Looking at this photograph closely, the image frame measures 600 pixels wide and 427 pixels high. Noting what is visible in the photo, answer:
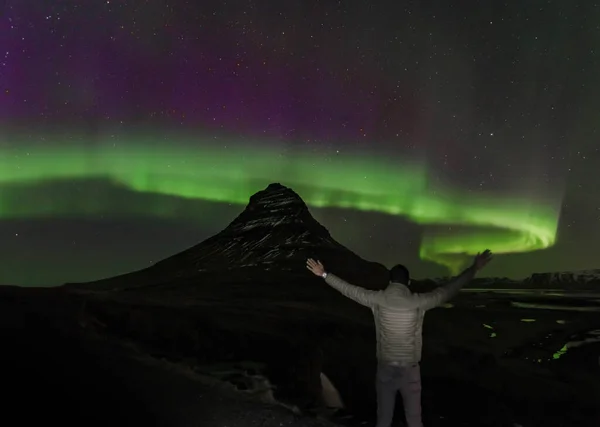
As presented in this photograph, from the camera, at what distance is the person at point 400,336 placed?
219 inches

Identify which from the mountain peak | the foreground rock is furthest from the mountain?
the foreground rock

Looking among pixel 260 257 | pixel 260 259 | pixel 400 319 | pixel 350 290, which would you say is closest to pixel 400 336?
pixel 400 319

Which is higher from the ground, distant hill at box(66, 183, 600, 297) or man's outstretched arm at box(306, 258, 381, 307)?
man's outstretched arm at box(306, 258, 381, 307)

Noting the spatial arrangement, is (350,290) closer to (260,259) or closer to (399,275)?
(399,275)

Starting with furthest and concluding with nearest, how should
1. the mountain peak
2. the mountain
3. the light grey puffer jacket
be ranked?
the mountain peak
the mountain
the light grey puffer jacket

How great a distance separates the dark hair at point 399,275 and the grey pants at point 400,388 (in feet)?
2.83

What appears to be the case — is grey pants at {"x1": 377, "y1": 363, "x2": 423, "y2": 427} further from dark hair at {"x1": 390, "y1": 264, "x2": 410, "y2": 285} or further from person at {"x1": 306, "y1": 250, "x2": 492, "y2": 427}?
dark hair at {"x1": 390, "y1": 264, "x2": 410, "y2": 285}

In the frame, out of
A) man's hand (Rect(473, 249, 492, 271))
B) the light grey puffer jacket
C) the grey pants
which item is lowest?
the grey pants

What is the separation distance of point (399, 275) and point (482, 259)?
46.6 inches

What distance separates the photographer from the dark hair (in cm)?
568

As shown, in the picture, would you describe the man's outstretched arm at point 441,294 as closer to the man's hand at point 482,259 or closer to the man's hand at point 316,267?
the man's hand at point 482,259

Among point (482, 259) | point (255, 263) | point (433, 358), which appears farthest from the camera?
point (255, 263)

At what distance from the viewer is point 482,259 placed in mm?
6250

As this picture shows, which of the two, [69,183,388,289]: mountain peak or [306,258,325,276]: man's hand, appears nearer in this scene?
[306,258,325,276]: man's hand
